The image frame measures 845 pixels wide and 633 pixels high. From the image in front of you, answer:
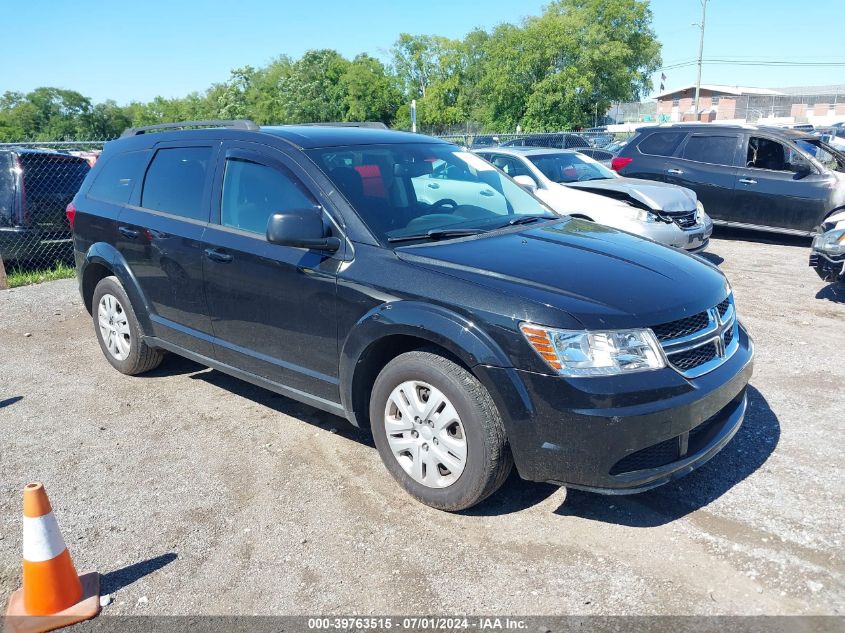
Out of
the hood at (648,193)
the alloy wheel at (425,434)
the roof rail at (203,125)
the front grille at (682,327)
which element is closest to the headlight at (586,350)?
the front grille at (682,327)

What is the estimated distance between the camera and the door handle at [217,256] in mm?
4121

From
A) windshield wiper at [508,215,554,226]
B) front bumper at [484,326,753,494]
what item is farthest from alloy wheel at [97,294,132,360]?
front bumper at [484,326,753,494]

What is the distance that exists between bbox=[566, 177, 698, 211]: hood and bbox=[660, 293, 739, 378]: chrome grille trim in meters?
5.04

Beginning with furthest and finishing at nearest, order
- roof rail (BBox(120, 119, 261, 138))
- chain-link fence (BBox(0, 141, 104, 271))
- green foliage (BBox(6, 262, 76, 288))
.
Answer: green foliage (BBox(6, 262, 76, 288)) < chain-link fence (BBox(0, 141, 104, 271)) < roof rail (BBox(120, 119, 261, 138))

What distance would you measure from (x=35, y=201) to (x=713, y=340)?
336 inches

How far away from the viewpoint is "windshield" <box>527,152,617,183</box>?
952 cm

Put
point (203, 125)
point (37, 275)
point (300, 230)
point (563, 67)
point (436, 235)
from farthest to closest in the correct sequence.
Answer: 1. point (563, 67)
2. point (37, 275)
3. point (203, 125)
4. point (436, 235)
5. point (300, 230)

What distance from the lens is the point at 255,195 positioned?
4113mm

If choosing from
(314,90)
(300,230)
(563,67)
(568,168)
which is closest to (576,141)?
(568,168)

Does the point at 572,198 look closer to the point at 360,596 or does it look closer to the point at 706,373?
the point at 706,373

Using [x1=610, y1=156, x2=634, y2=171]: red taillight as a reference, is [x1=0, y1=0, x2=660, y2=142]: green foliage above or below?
above

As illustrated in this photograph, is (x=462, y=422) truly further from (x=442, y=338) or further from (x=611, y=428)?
(x=611, y=428)

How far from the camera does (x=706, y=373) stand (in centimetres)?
313

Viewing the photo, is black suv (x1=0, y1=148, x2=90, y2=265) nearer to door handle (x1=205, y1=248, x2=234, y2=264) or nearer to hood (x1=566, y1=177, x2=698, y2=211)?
door handle (x1=205, y1=248, x2=234, y2=264)
